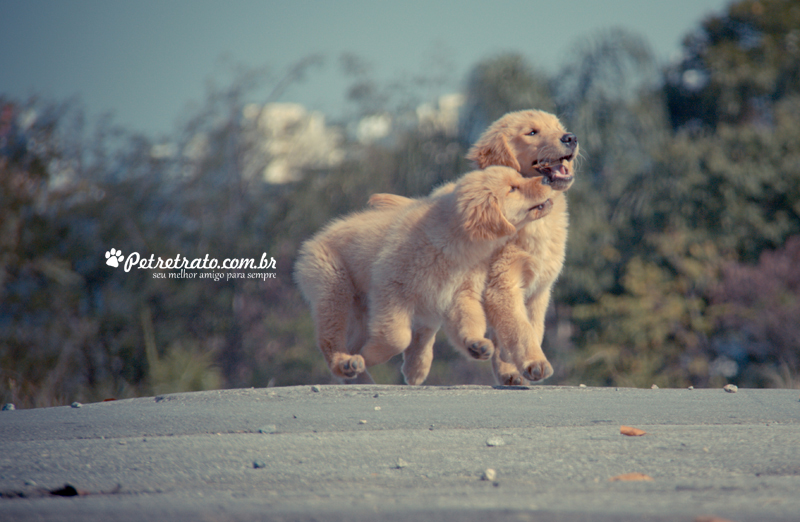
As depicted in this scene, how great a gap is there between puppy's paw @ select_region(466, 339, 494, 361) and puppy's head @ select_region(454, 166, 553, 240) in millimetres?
695

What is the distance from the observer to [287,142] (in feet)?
53.2

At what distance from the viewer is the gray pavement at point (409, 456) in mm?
2225

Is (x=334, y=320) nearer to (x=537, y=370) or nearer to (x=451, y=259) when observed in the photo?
(x=451, y=259)

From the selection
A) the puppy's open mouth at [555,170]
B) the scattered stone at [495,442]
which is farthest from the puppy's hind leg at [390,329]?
the scattered stone at [495,442]

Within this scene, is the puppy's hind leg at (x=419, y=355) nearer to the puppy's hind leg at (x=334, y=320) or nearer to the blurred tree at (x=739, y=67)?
the puppy's hind leg at (x=334, y=320)

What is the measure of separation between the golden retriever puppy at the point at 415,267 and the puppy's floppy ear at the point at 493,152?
0.31 metres

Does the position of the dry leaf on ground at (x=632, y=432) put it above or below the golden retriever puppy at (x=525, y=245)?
below

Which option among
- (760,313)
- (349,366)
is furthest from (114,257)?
(760,313)

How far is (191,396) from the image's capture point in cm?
465

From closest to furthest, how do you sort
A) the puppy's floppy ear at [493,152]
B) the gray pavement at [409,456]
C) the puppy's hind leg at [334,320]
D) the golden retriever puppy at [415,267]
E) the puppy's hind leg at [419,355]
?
the gray pavement at [409,456] → the golden retriever puppy at [415,267] → the puppy's floppy ear at [493,152] → the puppy's hind leg at [334,320] → the puppy's hind leg at [419,355]

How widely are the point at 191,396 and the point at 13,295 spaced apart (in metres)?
8.75

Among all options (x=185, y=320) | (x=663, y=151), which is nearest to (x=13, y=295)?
(x=185, y=320)

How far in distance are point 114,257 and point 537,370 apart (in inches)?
413

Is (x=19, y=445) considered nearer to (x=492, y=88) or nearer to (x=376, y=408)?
(x=376, y=408)
